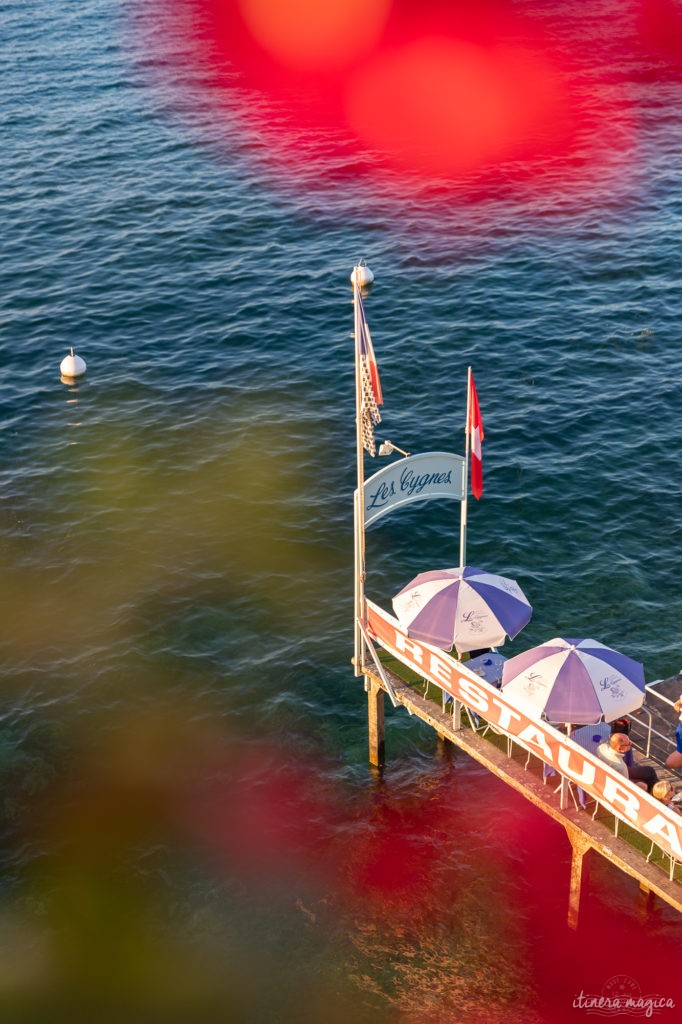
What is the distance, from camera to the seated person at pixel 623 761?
22406 mm

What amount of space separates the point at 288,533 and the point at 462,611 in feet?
44.5

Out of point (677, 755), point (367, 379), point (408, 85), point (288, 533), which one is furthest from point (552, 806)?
point (408, 85)

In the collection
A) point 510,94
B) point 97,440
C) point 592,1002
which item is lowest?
point 592,1002

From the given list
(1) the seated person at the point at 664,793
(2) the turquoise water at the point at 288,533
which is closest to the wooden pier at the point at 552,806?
(1) the seated person at the point at 664,793

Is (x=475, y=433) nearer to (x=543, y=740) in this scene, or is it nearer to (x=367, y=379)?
(x=367, y=379)

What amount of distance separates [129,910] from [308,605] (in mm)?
11247

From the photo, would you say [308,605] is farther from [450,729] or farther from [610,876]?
[610,876]

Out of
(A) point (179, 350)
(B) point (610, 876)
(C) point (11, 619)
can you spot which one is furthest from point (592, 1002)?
(A) point (179, 350)

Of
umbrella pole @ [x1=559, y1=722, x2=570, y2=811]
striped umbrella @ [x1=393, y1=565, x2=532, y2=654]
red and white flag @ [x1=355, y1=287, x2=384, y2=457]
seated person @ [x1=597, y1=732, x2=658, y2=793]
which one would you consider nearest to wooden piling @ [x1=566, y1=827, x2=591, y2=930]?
umbrella pole @ [x1=559, y1=722, x2=570, y2=811]

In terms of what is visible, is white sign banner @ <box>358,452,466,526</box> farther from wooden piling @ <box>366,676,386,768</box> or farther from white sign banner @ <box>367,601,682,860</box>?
wooden piling @ <box>366,676,386,768</box>

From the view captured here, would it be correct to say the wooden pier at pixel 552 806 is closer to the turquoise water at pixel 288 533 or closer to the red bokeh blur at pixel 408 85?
the turquoise water at pixel 288 533

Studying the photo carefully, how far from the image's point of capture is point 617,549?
3628cm

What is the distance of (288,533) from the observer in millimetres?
38094

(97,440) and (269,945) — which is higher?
(97,440)
